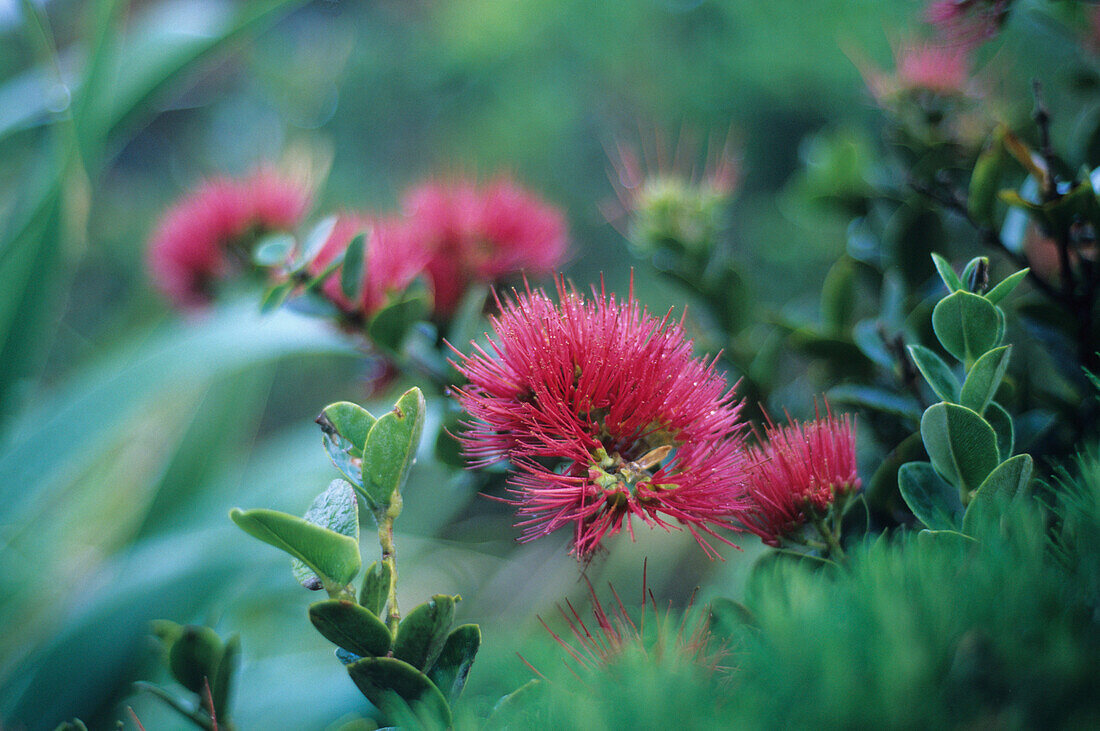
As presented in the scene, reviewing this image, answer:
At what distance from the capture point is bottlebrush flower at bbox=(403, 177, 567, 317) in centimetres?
34

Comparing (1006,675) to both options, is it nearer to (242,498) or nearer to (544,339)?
(544,339)

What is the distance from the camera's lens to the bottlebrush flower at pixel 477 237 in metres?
0.34

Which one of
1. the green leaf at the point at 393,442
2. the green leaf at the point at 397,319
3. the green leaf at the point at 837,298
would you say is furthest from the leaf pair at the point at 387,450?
the green leaf at the point at 837,298

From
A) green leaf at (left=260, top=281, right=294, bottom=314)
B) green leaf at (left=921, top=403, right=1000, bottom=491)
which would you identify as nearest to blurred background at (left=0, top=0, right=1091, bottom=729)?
green leaf at (left=260, top=281, right=294, bottom=314)

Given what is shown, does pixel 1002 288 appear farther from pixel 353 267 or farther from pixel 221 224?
pixel 221 224

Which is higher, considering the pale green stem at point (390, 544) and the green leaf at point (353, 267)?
the green leaf at point (353, 267)

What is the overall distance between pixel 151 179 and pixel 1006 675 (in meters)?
2.33

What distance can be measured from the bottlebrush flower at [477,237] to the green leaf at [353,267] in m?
0.05

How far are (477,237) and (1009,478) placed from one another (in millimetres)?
258

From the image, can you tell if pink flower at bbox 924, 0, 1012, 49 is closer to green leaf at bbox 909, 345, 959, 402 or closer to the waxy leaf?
green leaf at bbox 909, 345, 959, 402

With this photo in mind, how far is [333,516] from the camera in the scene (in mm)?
186

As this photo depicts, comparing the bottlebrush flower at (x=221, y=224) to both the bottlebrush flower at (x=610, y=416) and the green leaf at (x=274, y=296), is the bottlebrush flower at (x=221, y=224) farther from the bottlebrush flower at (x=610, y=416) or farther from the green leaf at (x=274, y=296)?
the bottlebrush flower at (x=610, y=416)

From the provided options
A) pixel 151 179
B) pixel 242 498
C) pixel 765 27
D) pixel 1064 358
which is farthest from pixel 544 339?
pixel 151 179

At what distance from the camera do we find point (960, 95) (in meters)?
0.34
